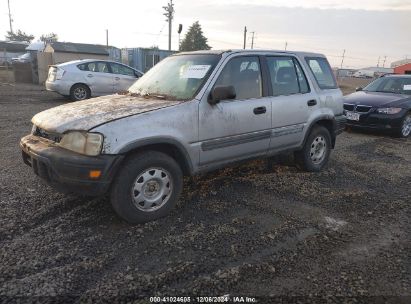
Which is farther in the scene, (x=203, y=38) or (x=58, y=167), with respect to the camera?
(x=203, y=38)

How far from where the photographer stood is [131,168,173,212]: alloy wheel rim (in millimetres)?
3588

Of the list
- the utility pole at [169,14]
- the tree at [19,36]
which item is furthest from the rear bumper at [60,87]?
the tree at [19,36]

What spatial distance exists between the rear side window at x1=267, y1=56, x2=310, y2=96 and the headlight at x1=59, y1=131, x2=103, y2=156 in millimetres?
2491

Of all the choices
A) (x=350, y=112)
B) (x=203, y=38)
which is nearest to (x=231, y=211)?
(x=350, y=112)

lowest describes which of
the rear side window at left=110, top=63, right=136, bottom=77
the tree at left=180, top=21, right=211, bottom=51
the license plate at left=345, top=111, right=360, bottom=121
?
the license plate at left=345, top=111, right=360, bottom=121

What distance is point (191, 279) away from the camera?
2809 millimetres

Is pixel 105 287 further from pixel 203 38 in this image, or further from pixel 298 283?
pixel 203 38

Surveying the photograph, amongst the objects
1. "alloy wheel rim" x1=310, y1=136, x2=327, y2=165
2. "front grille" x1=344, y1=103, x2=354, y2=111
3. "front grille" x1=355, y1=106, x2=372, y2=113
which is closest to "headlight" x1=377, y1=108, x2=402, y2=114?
"front grille" x1=355, y1=106, x2=372, y2=113

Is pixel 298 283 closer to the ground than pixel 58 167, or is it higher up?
closer to the ground

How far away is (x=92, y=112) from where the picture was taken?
3.71m

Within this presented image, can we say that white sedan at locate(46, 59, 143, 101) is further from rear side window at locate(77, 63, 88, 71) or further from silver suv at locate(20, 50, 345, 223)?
silver suv at locate(20, 50, 345, 223)

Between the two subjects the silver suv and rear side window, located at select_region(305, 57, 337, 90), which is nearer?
the silver suv

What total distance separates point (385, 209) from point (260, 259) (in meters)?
2.11

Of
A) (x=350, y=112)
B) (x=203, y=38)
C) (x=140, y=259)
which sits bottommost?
(x=140, y=259)
